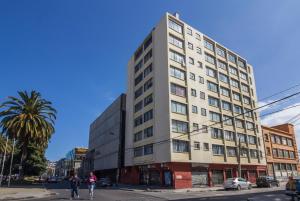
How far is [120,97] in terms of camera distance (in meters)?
59.3

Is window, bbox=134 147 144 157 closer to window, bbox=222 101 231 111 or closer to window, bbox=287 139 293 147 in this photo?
window, bbox=222 101 231 111

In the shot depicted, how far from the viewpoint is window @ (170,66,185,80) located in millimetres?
41237

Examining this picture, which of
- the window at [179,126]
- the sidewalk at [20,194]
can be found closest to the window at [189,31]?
the window at [179,126]

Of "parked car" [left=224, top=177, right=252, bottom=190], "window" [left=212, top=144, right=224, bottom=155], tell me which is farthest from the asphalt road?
"window" [left=212, top=144, right=224, bottom=155]

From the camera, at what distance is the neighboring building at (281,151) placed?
2310 inches

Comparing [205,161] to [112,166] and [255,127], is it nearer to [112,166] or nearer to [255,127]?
[255,127]

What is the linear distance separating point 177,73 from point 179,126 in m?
8.77

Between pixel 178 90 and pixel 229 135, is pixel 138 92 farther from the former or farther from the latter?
pixel 229 135

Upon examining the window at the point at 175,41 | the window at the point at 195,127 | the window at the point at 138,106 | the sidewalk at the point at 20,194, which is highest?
the window at the point at 175,41

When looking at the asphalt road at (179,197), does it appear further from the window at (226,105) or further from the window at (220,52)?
the window at (220,52)

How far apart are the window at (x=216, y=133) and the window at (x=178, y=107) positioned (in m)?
6.76

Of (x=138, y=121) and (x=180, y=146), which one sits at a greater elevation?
(x=138, y=121)

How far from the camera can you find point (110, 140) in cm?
6325

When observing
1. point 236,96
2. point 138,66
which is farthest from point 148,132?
point 236,96
